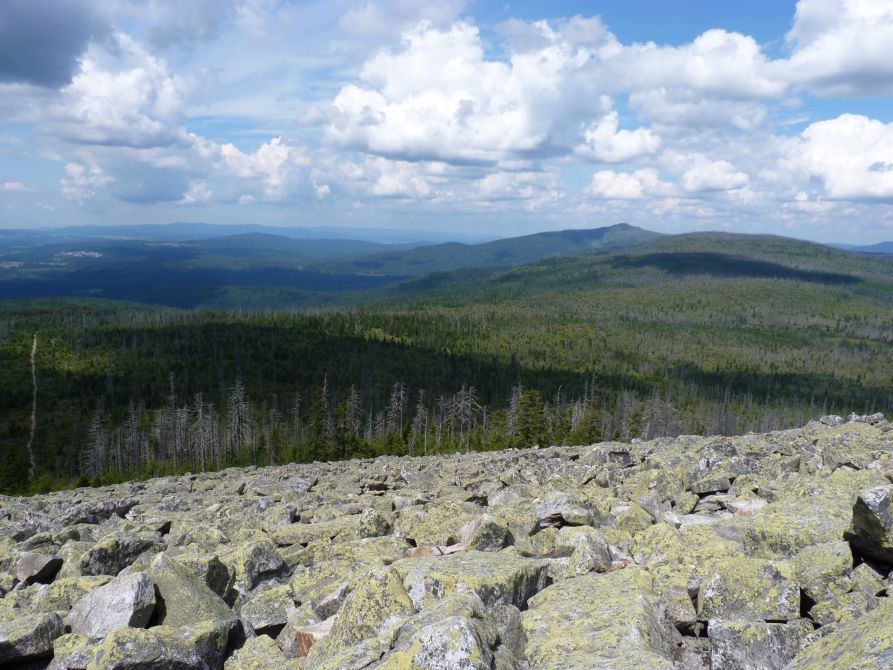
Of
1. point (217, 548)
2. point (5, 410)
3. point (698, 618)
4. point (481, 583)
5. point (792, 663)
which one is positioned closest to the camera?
point (792, 663)

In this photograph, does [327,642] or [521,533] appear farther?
[521,533]

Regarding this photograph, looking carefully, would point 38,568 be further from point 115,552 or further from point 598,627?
point 598,627

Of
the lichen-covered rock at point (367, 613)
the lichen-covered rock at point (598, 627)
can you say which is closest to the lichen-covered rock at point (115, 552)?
the lichen-covered rock at point (367, 613)

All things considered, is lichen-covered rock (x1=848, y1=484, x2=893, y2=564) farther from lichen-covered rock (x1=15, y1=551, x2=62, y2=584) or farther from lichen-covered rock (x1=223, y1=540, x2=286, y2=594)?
lichen-covered rock (x1=15, y1=551, x2=62, y2=584)

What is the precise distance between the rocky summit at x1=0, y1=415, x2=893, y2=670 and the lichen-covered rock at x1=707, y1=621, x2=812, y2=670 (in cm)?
2

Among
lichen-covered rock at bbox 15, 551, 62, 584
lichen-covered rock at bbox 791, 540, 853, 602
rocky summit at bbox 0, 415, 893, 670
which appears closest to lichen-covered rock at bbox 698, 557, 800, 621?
rocky summit at bbox 0, 415, 893, 670

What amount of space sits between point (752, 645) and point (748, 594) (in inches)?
49.4

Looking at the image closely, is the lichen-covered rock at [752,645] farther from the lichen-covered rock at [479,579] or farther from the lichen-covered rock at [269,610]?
the lichen-covered rock at [269,610]

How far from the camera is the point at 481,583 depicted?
9062mm

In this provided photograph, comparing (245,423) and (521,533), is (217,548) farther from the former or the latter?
(245,423)

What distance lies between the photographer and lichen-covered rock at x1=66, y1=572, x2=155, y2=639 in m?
9.18

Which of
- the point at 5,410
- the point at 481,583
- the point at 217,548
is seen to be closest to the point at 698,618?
the point at 481,583

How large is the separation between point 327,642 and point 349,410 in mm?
114632

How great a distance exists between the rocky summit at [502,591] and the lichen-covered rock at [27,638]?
26 millimetres
